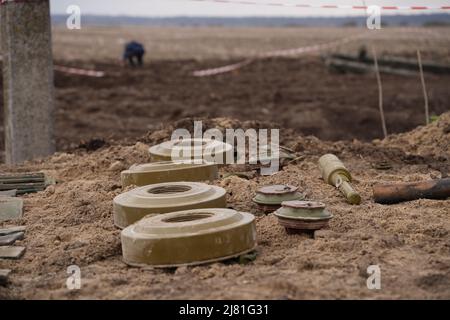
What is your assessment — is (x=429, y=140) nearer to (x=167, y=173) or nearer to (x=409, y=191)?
(x=409, y=191)

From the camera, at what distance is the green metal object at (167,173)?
715 cm

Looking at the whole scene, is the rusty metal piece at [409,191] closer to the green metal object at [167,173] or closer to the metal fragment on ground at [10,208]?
the green metal object at [167,173]

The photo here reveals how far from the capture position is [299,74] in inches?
1064

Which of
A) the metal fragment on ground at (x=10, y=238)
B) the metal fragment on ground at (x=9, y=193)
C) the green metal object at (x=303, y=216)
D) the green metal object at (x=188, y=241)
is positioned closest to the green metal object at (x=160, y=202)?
the green metal object at (x=188, y=241)

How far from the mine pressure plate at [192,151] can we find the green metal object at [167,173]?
375 mm

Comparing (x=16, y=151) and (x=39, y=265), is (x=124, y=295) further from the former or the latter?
(x=16, y=151)

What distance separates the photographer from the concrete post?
404 inches

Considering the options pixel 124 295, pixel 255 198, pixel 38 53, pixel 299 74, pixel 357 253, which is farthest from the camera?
pixel 299 74

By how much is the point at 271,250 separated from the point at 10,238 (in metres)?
2.15

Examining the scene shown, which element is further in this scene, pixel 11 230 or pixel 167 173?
pixel 167 173

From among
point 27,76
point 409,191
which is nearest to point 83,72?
point 27,76

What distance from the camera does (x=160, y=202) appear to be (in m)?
6.13
